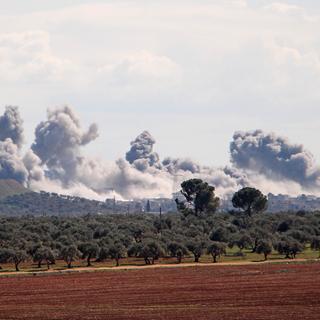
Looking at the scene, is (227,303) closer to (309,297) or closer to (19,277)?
(309,297)

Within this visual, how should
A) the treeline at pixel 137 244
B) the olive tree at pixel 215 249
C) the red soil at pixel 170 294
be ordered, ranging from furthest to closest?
the olive tree at pixel 215 249 → the treeline at pixel 137 244 → the red soil at pixel 170 294

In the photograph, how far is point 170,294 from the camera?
310ft

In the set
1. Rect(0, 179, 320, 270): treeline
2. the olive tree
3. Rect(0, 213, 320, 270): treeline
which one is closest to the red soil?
the olive tree

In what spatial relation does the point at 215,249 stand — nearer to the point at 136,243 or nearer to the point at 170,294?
the point at 136,243

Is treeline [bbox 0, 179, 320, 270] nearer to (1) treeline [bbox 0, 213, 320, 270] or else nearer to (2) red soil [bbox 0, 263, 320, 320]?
(1) treeline [bbox 0, 213, 320, 270]

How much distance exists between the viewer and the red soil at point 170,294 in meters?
76.8

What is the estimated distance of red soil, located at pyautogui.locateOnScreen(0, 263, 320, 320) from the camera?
76812 mm

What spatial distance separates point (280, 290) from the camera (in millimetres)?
95250

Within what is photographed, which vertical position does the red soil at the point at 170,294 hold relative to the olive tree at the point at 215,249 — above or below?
below

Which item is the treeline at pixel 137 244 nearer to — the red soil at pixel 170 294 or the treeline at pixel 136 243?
the treeline at pixel 136 243

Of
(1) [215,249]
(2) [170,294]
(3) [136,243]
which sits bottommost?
(2) [170,294]

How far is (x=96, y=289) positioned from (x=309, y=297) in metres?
25.3

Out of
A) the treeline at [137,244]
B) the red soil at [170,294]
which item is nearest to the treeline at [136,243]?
the treeline at [137,244]

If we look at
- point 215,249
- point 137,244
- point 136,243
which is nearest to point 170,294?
point 215,249
